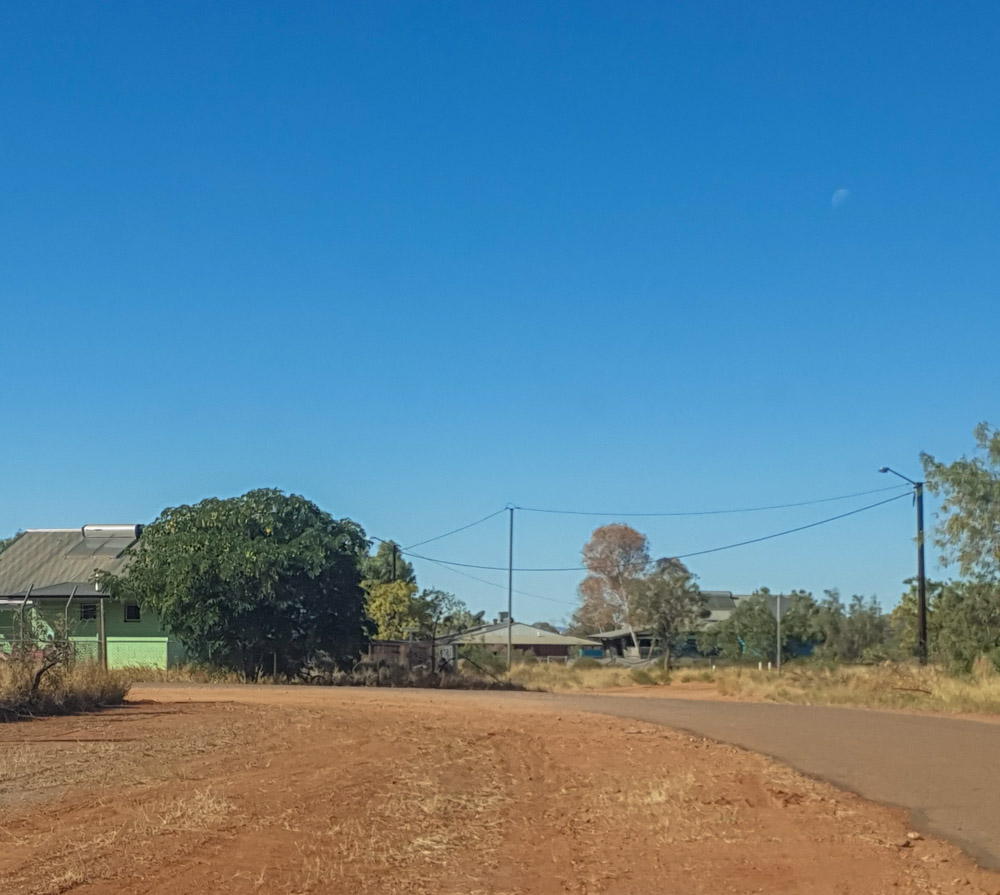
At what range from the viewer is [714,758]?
1596cm

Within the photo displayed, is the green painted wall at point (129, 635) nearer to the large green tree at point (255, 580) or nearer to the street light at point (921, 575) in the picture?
the large green tree at point (255, 580)

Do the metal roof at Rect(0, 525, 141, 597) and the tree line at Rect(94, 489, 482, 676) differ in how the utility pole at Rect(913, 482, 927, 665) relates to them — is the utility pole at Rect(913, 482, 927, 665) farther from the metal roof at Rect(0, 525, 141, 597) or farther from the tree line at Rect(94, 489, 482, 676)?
the metal roof at Rect(0, 525, 141, 597)

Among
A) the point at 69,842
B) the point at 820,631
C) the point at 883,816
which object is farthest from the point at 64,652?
the point at 820,631

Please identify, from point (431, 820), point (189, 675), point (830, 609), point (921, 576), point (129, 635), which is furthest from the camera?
point (830, 609)

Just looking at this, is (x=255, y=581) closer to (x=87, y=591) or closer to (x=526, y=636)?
(x=87, y=591)

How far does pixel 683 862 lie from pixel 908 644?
4057 centimetres

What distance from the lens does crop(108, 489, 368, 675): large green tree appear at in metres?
38.8

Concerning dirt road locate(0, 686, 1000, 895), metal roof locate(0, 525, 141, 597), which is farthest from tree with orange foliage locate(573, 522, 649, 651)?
dirt road locate(0, 686, 1000, 895)

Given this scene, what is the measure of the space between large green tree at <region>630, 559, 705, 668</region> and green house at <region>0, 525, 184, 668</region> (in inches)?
1003

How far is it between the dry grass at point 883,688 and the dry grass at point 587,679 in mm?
6262

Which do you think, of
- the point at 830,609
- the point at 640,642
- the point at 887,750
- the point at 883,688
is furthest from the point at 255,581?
the point at 640,642

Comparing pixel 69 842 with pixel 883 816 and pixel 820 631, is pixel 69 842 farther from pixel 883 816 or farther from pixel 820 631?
pixel 820 631

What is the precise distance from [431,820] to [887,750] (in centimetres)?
895

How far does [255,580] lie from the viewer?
127 feet
